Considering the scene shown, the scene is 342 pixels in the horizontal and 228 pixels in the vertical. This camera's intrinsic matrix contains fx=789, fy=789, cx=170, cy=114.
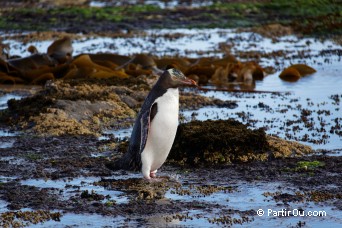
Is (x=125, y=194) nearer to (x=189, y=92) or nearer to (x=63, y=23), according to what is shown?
(x=189, y=92)

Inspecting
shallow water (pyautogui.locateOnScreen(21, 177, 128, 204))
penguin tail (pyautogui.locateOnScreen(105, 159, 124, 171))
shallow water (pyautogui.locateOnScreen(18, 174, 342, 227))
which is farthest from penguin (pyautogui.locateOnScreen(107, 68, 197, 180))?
shallow water (pyautogui.locateOnScreen(21, 177, 128, 204))

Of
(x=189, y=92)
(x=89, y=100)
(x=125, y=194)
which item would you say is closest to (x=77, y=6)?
(x=189, y=92)

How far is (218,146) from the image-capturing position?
30.4ft

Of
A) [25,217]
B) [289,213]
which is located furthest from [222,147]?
[25,217]

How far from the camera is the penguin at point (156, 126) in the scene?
827cm

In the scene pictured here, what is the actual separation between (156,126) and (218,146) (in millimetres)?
1233

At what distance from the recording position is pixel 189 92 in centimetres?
1595

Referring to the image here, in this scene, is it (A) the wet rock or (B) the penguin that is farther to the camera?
(B) the penguin

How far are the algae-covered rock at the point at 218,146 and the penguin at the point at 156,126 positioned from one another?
900 mm

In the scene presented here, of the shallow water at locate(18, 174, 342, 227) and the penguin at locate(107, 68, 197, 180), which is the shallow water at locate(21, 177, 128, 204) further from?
the penguin at locate(107, 68, 197, 180)

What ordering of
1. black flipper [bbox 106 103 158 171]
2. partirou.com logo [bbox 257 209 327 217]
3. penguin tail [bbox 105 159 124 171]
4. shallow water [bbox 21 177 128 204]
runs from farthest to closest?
penguin tail [bbox 105 159 124 171]
black flipper [bbox 106 103 158 171]
shallow water [bbox 21 177 128 204]
partirou.com logo [bbox 257 209 327 217]

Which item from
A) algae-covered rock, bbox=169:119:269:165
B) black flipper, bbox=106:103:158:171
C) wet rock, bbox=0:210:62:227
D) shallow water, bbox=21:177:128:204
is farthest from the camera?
algae-covered rock, bbox=169:119:269:165

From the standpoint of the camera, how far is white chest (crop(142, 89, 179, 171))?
827 cm

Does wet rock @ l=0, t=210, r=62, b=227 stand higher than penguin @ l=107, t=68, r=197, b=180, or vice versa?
penguin @ l=107, t=68, r=197, b=180
